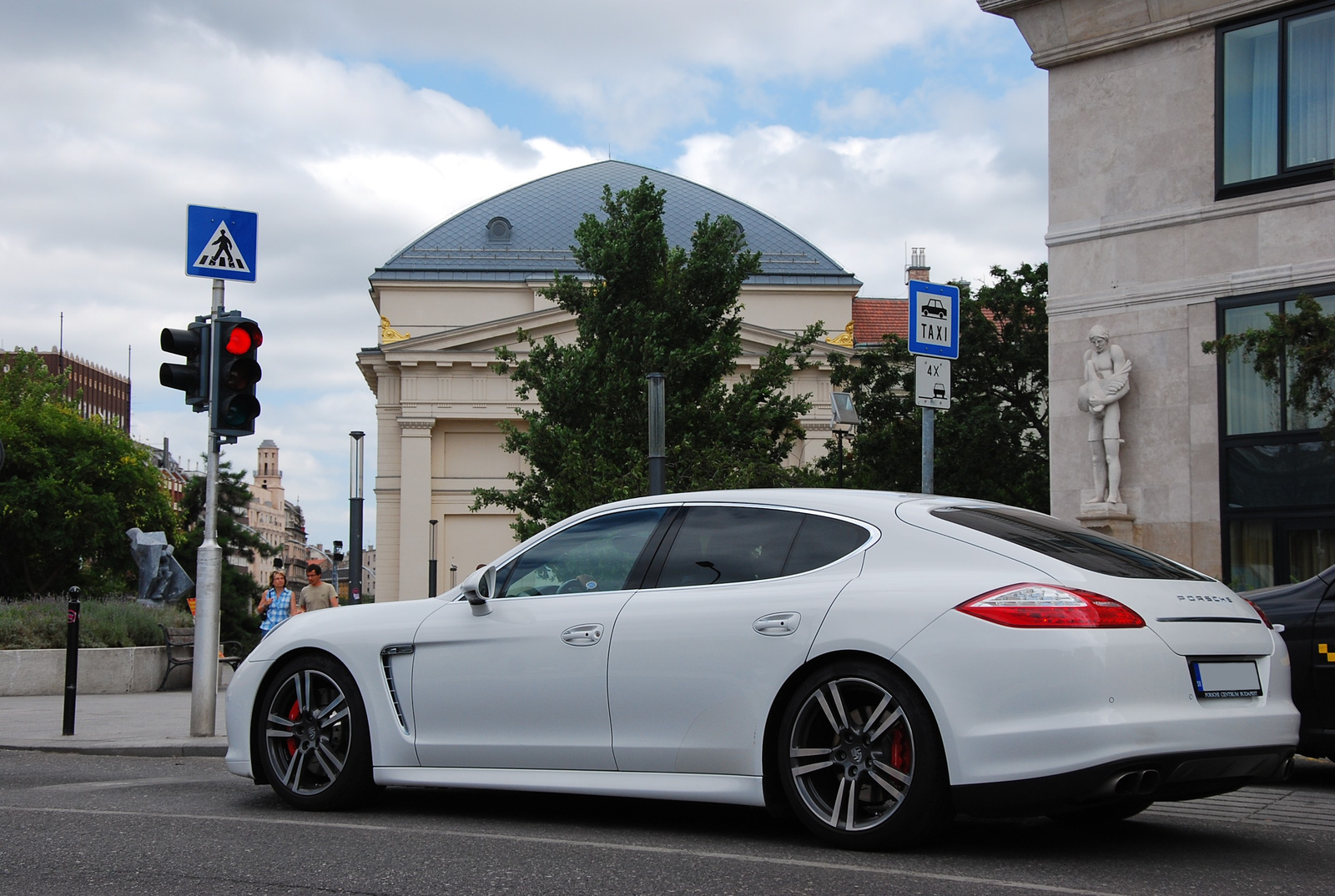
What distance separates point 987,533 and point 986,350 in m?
36.7

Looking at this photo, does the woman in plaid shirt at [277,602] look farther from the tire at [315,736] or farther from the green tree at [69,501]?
the green tree at [69,501]

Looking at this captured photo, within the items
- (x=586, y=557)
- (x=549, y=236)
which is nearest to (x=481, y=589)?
(x=586, y=557)

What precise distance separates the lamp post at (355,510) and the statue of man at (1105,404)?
16.0m

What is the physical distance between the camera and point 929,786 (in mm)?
5219

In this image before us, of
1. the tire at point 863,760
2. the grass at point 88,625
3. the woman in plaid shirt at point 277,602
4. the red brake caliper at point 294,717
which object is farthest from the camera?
the grass at point 88,625

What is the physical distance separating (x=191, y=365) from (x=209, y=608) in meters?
1.96

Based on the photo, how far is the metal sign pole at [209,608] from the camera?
1138 centimetres

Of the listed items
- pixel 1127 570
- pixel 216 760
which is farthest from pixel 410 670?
pixel 216 760

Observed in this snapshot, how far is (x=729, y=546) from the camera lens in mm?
6191

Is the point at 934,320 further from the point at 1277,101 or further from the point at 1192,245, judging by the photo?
the point at 1277,101

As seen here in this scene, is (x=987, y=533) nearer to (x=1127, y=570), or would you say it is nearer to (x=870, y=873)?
(x=1127, y=570)

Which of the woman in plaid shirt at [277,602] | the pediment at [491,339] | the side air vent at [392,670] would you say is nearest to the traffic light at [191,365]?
the side air vent at [392,670]

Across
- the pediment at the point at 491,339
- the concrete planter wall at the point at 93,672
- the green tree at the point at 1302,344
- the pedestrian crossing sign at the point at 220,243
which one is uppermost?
the pediment at the point at 491,339

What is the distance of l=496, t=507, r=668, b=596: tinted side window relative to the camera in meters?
6.48
